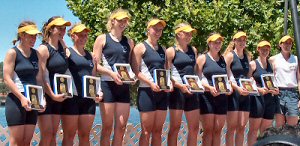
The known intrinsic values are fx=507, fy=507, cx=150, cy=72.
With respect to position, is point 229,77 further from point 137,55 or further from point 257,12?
point 257,12

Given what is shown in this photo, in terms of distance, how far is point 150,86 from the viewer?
641cm

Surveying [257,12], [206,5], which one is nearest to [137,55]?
[206,5]

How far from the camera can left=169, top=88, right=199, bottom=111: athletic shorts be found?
6.76 meters

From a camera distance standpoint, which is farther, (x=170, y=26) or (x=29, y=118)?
(x=170, y=26)

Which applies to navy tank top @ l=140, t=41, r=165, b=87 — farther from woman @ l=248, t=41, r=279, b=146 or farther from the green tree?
the green tree

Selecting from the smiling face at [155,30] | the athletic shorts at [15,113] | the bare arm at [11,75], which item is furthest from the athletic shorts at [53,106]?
the smiling face at [155,30]

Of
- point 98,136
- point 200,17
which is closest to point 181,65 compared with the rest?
point 98,136

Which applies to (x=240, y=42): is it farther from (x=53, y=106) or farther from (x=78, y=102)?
(x=53, y=106)

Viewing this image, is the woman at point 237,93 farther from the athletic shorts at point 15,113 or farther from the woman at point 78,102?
the athletic shorts at point 15,113

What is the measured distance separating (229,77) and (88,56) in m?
Answer: 2.42

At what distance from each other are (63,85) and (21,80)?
509mm

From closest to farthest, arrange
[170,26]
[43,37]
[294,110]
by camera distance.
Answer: [43,37], [294,110], [170,26]

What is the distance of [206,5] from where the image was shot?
550 inches

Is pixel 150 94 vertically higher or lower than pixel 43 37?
lower
